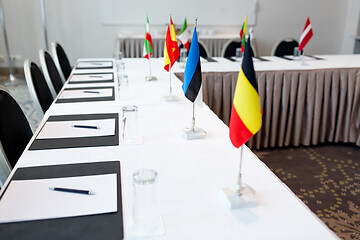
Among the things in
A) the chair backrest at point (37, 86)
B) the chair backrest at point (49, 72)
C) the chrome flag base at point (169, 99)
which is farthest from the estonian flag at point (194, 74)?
the chair backrest at point (49, 72)

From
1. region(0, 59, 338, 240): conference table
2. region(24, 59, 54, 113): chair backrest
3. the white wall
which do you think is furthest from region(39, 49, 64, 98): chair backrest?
the white wall

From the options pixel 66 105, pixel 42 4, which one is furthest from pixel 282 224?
pixel 42 4

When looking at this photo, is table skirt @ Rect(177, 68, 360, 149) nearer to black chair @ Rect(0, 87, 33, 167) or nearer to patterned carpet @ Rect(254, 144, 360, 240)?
patterned carpet @ Rect(254, 144, 360, 240)

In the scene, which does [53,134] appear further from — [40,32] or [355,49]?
[355,49]

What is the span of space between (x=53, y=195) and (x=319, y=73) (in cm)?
264

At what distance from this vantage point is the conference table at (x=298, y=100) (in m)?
2.99

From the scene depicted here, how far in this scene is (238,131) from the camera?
103 centimetres

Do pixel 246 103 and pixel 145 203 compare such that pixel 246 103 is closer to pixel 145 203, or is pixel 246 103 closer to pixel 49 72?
pixel 145 203

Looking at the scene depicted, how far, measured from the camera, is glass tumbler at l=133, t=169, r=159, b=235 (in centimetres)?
87

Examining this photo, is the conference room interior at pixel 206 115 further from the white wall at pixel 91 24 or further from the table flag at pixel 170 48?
the table flag at pixel 170 48

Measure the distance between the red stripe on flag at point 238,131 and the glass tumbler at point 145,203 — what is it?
0.95 feet

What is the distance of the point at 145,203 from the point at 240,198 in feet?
0.93

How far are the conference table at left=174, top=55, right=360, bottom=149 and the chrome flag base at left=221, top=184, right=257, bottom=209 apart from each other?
1956 millimetres

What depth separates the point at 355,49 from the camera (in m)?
6.10
